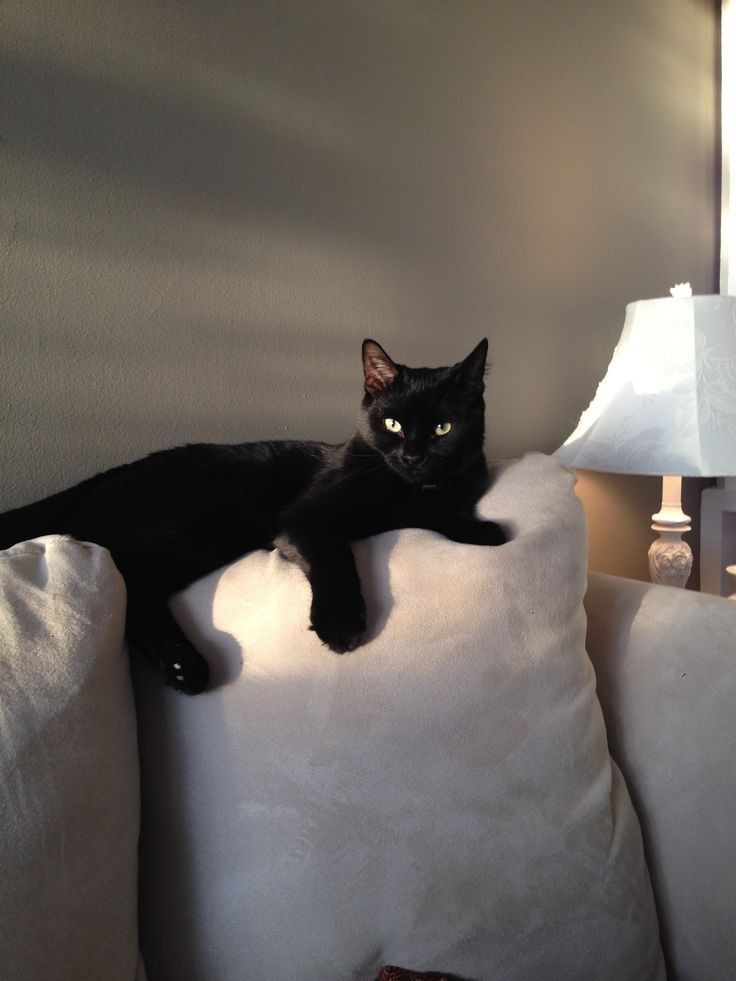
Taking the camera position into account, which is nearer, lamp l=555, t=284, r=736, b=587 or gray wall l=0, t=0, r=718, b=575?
gray wall l=0, t=0, r=718, b=575

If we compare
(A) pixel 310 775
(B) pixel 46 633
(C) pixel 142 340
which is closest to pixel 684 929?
(A) pixel 310 775

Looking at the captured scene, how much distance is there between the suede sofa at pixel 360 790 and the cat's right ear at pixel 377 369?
1.01 ft

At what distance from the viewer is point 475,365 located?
3.19ft

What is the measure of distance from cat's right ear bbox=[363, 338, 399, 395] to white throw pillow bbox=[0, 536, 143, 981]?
0.49 m

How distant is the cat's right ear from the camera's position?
97cm

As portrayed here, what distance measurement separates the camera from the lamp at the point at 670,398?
1.21 m

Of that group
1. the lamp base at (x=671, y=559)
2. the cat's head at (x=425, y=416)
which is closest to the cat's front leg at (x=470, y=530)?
the cat's head at (x=425, y=416)

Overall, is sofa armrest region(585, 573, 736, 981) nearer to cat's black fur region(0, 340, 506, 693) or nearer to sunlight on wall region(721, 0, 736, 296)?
cat's black fur region(0, 340, 506, 693)

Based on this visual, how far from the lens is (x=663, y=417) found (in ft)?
4.11

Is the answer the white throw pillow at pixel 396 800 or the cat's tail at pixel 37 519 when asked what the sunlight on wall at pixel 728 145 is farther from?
the cat's tail at pixel 37 519

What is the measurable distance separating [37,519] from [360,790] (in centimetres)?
49

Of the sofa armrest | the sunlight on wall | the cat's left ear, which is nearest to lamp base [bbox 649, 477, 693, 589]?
the sofa armrest

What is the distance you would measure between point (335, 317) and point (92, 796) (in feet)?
2.83

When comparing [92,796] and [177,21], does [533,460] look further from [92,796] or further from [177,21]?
[177,21]
